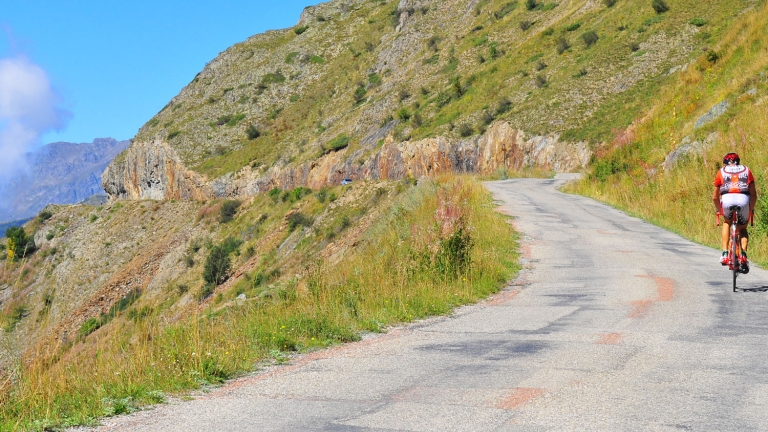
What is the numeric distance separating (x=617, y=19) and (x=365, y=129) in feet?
76.4

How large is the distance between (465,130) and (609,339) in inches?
1769

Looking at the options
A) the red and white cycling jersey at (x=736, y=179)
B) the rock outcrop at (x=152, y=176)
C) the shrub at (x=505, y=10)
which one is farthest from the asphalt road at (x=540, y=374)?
the rock outcrop at (x=152, y=176)

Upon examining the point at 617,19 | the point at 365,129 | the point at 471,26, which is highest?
the point at 471,26

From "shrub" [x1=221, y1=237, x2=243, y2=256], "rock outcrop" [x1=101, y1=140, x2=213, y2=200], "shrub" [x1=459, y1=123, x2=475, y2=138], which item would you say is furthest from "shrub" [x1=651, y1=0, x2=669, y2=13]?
"rock outcrop" [x1=101, y1=140, x2=213, y2=200]

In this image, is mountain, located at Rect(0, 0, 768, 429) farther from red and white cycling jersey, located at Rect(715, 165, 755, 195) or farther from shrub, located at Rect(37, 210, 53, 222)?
red and white cycling jersey, located at Rect(715, 165, 755, 195)

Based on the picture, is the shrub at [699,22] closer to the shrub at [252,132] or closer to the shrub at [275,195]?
the shrub at [275,195]

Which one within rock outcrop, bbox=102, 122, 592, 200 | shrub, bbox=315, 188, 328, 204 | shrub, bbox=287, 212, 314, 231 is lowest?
shrub, bbox=287, 212, 314, 231

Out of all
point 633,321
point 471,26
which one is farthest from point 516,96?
point 633,321

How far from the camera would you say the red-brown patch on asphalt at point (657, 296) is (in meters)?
9.07

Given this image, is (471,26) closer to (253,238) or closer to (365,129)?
(365,129)

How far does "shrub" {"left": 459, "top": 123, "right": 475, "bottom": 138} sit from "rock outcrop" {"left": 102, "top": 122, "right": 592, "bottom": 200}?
752mm

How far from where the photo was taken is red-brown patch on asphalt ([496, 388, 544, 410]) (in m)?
5.05

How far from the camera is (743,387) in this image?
5.43 metres

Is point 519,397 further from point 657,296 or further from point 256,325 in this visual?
point 657,296
